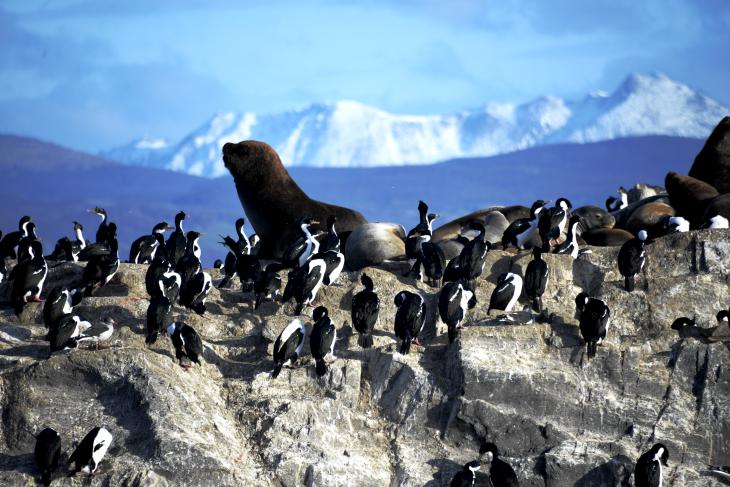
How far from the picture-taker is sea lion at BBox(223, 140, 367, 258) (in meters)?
26.9

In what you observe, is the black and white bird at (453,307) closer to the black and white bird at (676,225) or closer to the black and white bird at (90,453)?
the black and white bird at (90,453)

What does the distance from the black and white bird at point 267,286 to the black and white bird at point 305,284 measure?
322mm

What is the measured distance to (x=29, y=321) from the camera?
19.6 meters

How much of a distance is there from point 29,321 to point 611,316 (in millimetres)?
8720

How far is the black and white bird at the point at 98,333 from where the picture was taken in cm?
1786

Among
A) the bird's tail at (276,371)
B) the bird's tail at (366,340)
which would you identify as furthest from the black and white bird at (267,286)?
the bird's tail at (276,371)

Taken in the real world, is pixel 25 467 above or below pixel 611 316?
below

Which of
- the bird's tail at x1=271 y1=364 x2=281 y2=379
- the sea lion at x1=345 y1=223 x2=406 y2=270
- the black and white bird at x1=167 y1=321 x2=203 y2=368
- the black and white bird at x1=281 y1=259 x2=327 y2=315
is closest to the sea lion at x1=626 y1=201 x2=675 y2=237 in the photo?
the sea lion at x1=345 y1=223 x2=406 y2=270

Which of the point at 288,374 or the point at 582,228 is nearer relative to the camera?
the point at 288,374

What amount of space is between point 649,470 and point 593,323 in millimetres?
2609

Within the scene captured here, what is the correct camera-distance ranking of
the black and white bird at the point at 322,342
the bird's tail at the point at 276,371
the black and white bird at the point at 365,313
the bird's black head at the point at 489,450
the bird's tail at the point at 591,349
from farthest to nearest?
the black and white bird at the point at 365,313, the bird's tail at the point at 591,349, the bird's tail at the point at 276,371, the black and white bird at the point at 322,342, the bird's black head at the point at 489,450

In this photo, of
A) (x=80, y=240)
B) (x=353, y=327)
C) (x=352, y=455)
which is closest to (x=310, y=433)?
(x=352, y=455)

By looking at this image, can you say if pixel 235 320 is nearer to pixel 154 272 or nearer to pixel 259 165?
pixel 154 272

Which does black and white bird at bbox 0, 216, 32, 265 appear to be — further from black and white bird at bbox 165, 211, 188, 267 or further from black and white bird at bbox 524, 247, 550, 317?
black and white bird at bbox 524, 247, 550, 317
